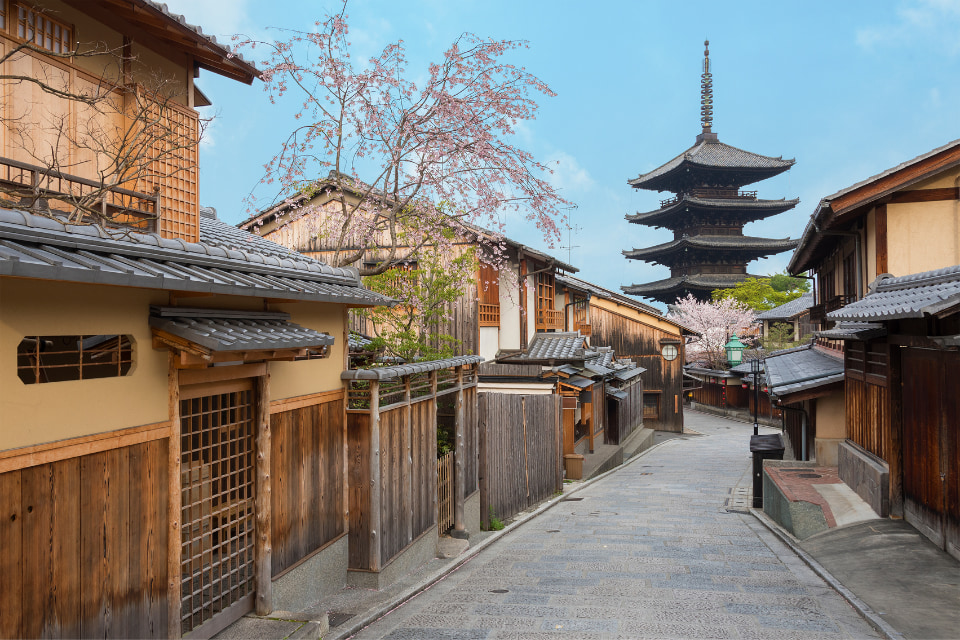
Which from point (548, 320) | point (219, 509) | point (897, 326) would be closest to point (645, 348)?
point (548, 320)

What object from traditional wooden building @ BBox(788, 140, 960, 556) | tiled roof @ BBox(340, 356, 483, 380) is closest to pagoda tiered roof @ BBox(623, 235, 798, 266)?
traditional wooden building @ BBox(788, 140, 960, 556)

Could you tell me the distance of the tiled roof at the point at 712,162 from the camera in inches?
1974

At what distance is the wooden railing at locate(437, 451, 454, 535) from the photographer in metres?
10.9

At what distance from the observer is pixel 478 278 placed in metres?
20.7

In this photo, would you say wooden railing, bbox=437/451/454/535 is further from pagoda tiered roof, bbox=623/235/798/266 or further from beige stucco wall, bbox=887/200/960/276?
pagoda tiered roof, bbox=623/235/798/266

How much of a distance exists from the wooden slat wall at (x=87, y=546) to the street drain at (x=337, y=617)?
2.08 metres

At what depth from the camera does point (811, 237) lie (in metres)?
16.7

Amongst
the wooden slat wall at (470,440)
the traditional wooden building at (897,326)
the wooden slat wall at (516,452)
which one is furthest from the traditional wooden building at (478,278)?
the traditional wooden building at (897,326)

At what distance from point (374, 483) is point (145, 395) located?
3.59 meters

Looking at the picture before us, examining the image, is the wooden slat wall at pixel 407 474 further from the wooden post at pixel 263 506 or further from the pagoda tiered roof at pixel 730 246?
the pagoda tiered roof at pixel 730 246

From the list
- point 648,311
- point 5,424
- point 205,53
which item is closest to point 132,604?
point 5,424

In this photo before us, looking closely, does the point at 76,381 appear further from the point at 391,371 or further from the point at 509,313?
the point at 509,313

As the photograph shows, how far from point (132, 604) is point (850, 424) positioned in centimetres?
1408

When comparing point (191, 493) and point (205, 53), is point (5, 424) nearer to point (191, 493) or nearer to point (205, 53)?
point (191, 493)
